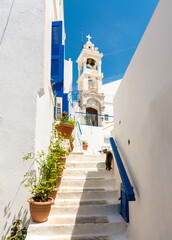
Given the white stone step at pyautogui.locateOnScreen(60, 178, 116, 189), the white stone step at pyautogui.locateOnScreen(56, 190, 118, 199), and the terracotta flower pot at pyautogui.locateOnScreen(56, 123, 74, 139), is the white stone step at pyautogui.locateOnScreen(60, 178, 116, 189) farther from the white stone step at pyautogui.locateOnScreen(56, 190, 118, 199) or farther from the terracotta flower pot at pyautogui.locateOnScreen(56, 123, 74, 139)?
the terracotta flower pot at pyautogui.locateOnScreen(56, 123, 74, 139)

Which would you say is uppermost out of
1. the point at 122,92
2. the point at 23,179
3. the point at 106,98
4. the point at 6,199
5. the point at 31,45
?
the point at 106,98

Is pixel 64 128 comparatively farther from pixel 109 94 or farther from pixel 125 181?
pixel 109 94

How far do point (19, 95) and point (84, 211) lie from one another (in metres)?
2.37

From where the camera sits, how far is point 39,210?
110 inches

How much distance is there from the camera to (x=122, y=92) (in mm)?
3727

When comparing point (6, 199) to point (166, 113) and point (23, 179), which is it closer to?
point (23, 179)

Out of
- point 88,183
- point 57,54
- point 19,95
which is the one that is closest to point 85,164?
point 88,183

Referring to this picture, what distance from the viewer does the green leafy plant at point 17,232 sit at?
2752mm

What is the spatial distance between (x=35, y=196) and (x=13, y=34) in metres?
3.04

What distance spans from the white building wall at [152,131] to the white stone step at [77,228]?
26 centimetres

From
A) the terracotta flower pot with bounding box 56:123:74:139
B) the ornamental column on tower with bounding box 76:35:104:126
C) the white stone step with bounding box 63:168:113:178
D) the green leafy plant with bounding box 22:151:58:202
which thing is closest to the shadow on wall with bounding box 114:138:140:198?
the white stone step with bounding box 63:168:113:178

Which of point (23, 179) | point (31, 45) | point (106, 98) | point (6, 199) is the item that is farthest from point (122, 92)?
point (106, 98)

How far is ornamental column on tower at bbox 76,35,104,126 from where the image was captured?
18047 mm

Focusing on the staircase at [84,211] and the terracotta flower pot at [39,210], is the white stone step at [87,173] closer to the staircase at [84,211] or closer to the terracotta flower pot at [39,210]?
the staircase at [84,211]
